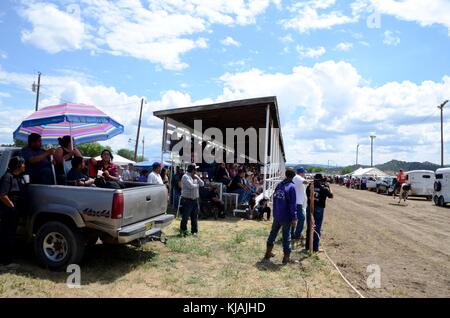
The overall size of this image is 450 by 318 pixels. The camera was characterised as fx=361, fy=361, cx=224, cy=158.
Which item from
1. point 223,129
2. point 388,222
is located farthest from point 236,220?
point 223,129

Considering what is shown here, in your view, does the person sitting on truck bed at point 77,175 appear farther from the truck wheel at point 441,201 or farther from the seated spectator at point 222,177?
the truck wheel at point 441,201

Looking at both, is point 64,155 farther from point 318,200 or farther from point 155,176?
A: point 318,200

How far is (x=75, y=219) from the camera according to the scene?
17.9 ft

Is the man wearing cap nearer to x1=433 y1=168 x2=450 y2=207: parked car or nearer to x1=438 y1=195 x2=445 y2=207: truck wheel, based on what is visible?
x1=433 y1=168 x2=450 y2=207: parked car

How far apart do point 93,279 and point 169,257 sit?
5.63ft

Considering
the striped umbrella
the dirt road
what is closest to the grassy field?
the dirt road

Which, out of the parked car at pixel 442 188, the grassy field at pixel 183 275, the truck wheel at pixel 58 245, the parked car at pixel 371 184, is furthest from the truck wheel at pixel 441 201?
the truck wheel at pixel 58 245

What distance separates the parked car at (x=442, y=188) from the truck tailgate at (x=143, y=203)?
65.8 ft

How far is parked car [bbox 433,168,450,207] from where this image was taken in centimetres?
2116

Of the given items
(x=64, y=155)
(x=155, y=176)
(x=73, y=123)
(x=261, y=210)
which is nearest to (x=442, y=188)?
(x=261, y=210)

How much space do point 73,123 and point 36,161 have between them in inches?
118

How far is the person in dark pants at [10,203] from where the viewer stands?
5.53 metres

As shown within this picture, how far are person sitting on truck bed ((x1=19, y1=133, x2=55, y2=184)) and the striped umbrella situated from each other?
1.34 metres
